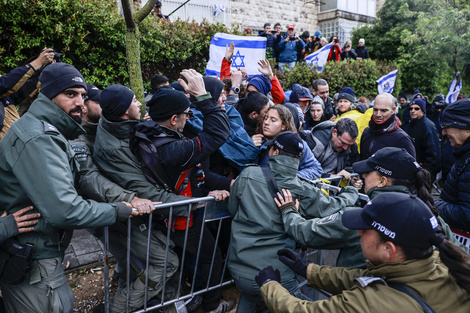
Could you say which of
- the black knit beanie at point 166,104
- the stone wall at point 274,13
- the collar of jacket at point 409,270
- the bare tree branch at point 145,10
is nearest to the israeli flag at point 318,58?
the stone wall at point 274,13

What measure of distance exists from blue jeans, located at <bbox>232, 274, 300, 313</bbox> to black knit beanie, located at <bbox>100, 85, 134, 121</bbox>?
1716 millimetres

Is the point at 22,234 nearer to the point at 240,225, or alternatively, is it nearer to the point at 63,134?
the point at 63,134

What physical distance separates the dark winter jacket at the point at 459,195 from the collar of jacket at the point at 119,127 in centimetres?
297

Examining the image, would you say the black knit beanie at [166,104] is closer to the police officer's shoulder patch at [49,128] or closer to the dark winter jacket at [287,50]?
the police officer's shoulder patch at [49,128]

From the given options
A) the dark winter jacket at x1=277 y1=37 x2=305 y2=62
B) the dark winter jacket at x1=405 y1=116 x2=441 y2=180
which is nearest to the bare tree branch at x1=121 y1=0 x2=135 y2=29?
the dark winter jacket at x1=405 y1=116 x2=441 y2=180

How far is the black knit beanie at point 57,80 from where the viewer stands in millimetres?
2250

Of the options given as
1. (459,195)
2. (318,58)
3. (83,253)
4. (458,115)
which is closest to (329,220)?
(459,195)

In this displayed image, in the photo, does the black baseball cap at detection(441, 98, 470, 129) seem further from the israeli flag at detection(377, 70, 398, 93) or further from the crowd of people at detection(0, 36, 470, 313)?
the israeli flag at detection(377, 70, 398, 93)

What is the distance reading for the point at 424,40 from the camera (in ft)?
48.1

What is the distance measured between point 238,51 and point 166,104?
→ 4338 millimetres

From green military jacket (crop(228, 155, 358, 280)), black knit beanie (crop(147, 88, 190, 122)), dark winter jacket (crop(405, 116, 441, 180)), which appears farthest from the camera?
dark winter jacket (crop(405, 116, 441, 180))

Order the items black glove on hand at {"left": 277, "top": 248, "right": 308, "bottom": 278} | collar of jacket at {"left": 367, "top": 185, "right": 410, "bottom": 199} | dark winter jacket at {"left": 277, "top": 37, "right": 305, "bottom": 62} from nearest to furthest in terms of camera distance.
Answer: black glove on hand at {"left": 277, "top": 248, "right": 308, "bottom": 278}, collar of jacket at {"left": 367, "top": 185, "right": 410, "bottom": 199}, dark winter jacket at {"left": 277, "top": 37, "right": 305, "bottom": 62}

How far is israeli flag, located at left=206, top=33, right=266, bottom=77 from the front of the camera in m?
6.57

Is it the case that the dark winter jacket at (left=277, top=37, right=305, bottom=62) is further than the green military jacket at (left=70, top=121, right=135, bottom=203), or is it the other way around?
the dark winter jacket at (left=277, top=37, right=305, bottom=62)
